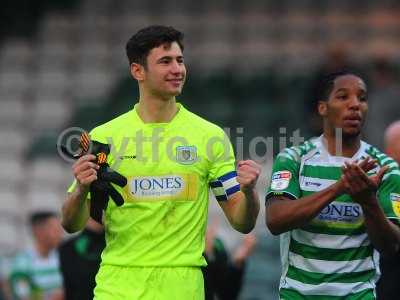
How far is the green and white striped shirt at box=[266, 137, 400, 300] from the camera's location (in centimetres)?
682

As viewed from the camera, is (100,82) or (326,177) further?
(100,82)

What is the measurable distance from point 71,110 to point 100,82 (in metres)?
0.62

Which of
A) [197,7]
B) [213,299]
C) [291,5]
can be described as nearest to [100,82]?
[197,7]


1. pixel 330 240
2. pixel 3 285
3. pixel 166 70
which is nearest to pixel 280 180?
pixel 330 240

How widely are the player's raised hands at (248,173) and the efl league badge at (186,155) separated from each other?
1.78 ft

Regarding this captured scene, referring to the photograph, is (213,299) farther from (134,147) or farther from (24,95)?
(24,95)

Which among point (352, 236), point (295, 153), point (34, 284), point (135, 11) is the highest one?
point (135, 11)

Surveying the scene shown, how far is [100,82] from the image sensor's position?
16719 mm

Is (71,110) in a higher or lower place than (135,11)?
lower

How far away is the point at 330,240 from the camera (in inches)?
269

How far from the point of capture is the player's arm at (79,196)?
6457mm

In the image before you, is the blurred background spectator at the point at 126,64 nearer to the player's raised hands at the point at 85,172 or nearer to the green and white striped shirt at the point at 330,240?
the green and white striped shirt at the point at 330,240

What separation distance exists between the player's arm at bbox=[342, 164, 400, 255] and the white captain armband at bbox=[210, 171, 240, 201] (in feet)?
2.46

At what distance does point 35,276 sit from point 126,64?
18.1 feet
